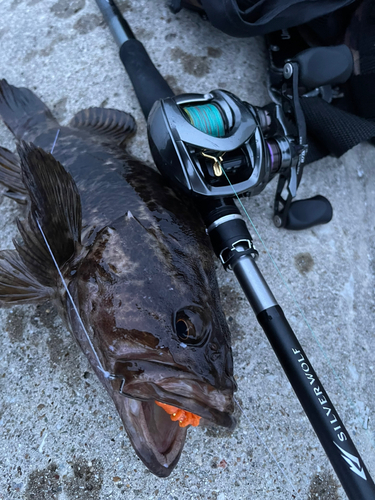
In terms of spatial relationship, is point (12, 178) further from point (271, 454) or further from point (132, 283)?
point (271, 454)

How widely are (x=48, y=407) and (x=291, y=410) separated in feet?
4.47

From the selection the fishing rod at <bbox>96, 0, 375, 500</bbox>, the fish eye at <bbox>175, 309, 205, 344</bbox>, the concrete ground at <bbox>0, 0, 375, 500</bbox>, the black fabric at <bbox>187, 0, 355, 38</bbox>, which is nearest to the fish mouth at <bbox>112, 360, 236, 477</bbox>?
the fish eye at <bbox>175, 309, 205, 344</bbox>

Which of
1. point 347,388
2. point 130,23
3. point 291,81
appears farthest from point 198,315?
point 130,23

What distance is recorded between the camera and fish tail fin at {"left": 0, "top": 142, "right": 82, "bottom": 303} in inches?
66.6

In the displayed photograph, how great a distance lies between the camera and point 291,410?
2084 mm

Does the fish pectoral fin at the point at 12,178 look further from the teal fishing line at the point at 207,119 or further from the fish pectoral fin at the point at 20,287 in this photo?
the teal fishing line at the point at 207,119

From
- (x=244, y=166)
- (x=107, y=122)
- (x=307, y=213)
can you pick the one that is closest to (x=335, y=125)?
(x=307, y=213)

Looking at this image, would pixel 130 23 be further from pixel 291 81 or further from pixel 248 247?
pixel 248 247

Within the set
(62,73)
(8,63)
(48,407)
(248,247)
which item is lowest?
(48,407)

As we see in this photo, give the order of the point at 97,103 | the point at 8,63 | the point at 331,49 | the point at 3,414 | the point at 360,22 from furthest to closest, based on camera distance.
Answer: the point at 8,63 < the point at 97,103 < the point at 360,22 < the point at 331,49 < the point at 3,414

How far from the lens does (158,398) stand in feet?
4.50

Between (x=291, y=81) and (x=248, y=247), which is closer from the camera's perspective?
(x=248, y=247)

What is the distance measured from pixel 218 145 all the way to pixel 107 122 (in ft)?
4.40

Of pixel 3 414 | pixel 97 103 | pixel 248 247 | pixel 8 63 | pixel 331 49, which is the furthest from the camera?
pixel 8 63
